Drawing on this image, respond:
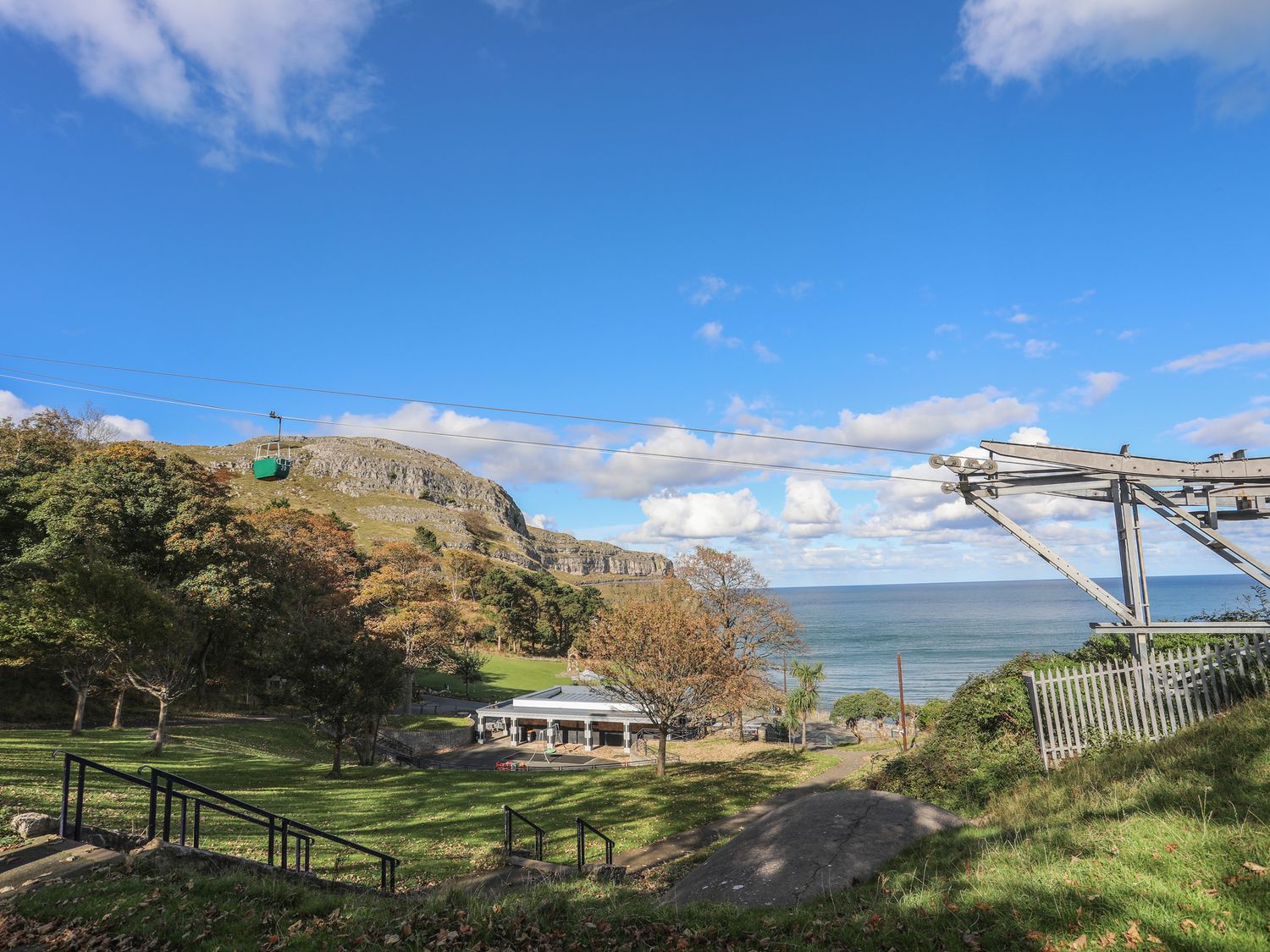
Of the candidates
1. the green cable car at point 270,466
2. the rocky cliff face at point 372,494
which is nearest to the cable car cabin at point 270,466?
the green cable car at point 270,466

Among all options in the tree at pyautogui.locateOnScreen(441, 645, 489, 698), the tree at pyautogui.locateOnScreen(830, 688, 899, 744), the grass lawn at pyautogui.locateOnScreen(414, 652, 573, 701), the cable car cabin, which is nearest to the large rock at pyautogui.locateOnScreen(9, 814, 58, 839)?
the cable car cabin

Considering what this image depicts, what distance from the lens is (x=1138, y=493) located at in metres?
10.4

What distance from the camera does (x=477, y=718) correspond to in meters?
40.1

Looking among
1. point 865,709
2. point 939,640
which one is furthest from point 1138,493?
point 939,640

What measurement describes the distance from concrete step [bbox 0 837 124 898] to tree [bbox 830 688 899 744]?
164 feet

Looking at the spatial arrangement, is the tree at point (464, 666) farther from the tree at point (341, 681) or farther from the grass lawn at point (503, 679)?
the tree at point (341, 681)

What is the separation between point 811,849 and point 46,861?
343 inches

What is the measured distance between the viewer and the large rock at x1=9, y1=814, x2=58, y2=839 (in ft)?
Answer: 24.1

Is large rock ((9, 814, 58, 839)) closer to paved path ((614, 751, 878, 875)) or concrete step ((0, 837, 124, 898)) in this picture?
concrete step ((0, 837, 124, 898))

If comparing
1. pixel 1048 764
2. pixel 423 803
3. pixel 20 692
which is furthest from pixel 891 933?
pixel 20 692

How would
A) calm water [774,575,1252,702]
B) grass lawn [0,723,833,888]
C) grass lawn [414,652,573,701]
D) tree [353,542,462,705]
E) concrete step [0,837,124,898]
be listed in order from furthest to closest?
calm water [774,575,1252,702]
grass lawn [414,652,573,701]
tree [353,542,462,705]
grass lawn [0,723,833,888]
concrete step [0,837,124,898]

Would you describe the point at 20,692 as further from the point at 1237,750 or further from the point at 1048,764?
the point at 1237,750

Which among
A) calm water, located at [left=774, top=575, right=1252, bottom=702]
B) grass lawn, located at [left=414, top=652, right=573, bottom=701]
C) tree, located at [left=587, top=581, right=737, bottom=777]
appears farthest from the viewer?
calm water, located at [left=774, top=575, right=1252, bottom=702]

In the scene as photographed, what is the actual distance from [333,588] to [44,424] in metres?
20.7
